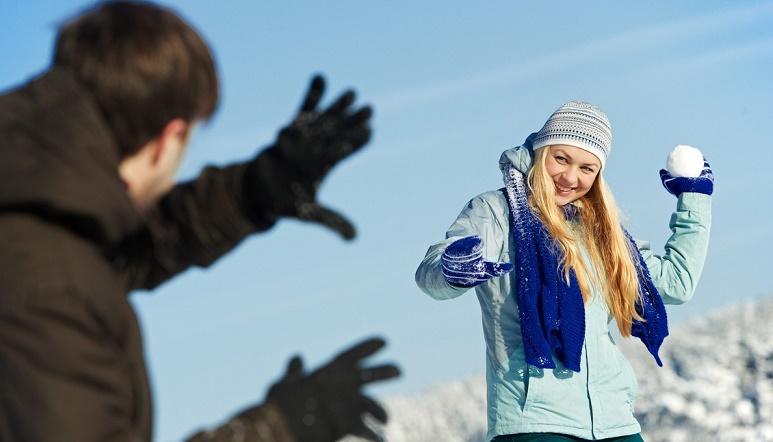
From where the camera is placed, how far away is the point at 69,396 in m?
1.71

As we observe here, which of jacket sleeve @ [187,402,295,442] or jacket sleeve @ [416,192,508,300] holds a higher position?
jacket sleeve @ [416,192,508,300]

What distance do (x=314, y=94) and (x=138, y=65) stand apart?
473 mm

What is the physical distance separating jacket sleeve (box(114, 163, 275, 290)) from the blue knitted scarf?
8.13 feet

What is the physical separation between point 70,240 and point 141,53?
0.31 meters

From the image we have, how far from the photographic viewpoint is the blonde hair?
4.97 m

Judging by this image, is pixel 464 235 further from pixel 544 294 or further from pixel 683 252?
pixel 683 252

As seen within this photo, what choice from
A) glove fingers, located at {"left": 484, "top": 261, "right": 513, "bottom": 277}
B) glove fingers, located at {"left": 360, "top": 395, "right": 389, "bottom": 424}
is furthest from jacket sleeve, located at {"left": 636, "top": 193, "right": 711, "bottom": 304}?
glove fingers, located at {"left": 360, "top": 395, "right": 389, "bottom": 424}

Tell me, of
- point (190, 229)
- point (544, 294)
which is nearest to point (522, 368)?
point (544, 294)

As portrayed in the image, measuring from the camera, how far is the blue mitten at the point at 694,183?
5.57 m

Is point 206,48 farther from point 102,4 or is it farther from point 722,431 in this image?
point 722,431

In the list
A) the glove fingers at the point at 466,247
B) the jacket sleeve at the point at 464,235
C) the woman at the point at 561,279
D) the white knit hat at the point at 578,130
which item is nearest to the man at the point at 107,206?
the glove fingers at the point at 466,247

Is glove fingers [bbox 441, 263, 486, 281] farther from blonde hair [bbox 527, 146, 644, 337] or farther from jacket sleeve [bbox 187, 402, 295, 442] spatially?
jacket sleeve [bbox 187, 402, 295, 442]

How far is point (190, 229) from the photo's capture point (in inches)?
93.7

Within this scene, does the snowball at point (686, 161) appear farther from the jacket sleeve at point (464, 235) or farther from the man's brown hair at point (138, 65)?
the man's brown hair at point (138, 65)
